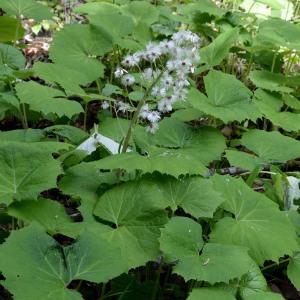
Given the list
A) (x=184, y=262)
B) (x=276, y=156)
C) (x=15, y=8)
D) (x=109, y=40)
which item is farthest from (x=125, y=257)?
(x=15, y=8)

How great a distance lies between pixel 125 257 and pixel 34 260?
1.13 feet

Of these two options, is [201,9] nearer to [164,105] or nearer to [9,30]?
[9,30]

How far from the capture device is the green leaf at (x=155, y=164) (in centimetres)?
197

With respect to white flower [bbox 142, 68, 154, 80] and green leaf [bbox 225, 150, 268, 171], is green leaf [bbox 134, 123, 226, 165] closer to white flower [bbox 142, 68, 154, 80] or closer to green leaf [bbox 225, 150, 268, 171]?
green leaf [bbox 225, 150, 268, 171]

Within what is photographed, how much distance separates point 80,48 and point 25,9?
0.60m

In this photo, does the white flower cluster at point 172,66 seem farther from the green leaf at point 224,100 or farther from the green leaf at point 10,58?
the green leaf at point 10,58

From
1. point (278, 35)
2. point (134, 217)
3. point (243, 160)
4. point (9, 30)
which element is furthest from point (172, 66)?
point (9, 30)

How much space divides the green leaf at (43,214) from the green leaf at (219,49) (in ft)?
6.22

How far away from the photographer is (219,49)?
11.4 ft

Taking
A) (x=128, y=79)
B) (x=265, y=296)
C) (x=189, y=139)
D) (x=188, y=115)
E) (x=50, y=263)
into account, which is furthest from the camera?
(x=188, y=115)

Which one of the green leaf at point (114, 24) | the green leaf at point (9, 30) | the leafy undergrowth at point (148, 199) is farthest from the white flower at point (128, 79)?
the green leaf at point (9, 30)

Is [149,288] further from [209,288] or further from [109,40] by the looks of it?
[109,40]

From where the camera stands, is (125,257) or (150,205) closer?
(125,257)

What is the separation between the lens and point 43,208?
1.94 m
